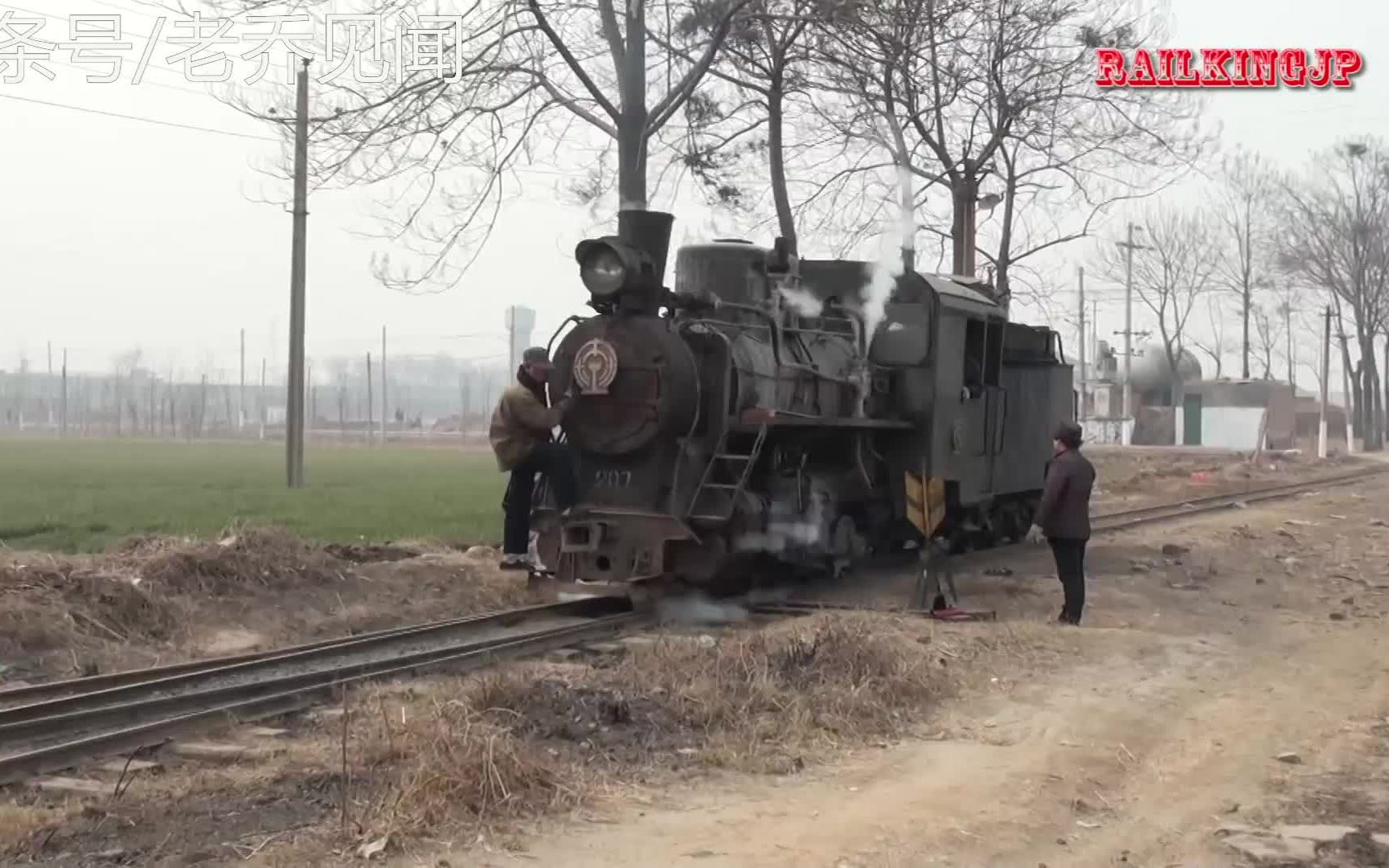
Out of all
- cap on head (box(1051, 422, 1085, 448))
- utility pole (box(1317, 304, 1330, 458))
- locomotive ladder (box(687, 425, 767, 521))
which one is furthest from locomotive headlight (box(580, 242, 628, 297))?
utility pole (box(1317, 304, 1330, 458))

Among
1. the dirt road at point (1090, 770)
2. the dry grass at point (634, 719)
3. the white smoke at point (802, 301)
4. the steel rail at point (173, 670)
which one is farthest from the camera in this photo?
the white smoke at point (802, 301)

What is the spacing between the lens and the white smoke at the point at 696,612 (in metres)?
11.5

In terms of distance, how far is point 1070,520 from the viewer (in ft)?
38.6

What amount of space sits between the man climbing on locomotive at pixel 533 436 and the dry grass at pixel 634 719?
2624 millimetres

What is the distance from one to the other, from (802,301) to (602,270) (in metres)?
2.93

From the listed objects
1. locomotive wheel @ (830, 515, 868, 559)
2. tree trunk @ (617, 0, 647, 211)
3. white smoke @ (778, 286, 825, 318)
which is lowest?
locomotive wheel @ (830, 515, 868, 559)

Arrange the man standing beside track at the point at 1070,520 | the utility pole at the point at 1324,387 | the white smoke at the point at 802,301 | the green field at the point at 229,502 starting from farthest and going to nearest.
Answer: the utility pole at the point at 1324,387 → the green field at the point at 229,502 → the white smoke at the point at 802,301 → the man standing beside track at the point at 1070,520

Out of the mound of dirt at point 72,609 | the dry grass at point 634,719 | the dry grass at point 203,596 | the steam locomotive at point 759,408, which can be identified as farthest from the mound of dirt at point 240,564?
the dry grass at point 634,719

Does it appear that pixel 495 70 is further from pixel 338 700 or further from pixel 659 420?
pixel 338 700

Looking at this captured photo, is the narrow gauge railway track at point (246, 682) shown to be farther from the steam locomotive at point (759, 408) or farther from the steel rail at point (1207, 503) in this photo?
the steel rail at point (1207, 503)

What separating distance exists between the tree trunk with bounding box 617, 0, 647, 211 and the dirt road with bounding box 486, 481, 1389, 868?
8829 mm

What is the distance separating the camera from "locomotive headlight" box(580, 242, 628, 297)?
11.5 m

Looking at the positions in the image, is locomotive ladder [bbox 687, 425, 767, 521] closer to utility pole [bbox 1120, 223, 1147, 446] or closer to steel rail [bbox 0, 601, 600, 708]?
steel rail [bbox 0, 601, 600, 708]

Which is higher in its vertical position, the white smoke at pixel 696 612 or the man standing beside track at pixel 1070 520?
the man standing beside track at pixel 1070 520
